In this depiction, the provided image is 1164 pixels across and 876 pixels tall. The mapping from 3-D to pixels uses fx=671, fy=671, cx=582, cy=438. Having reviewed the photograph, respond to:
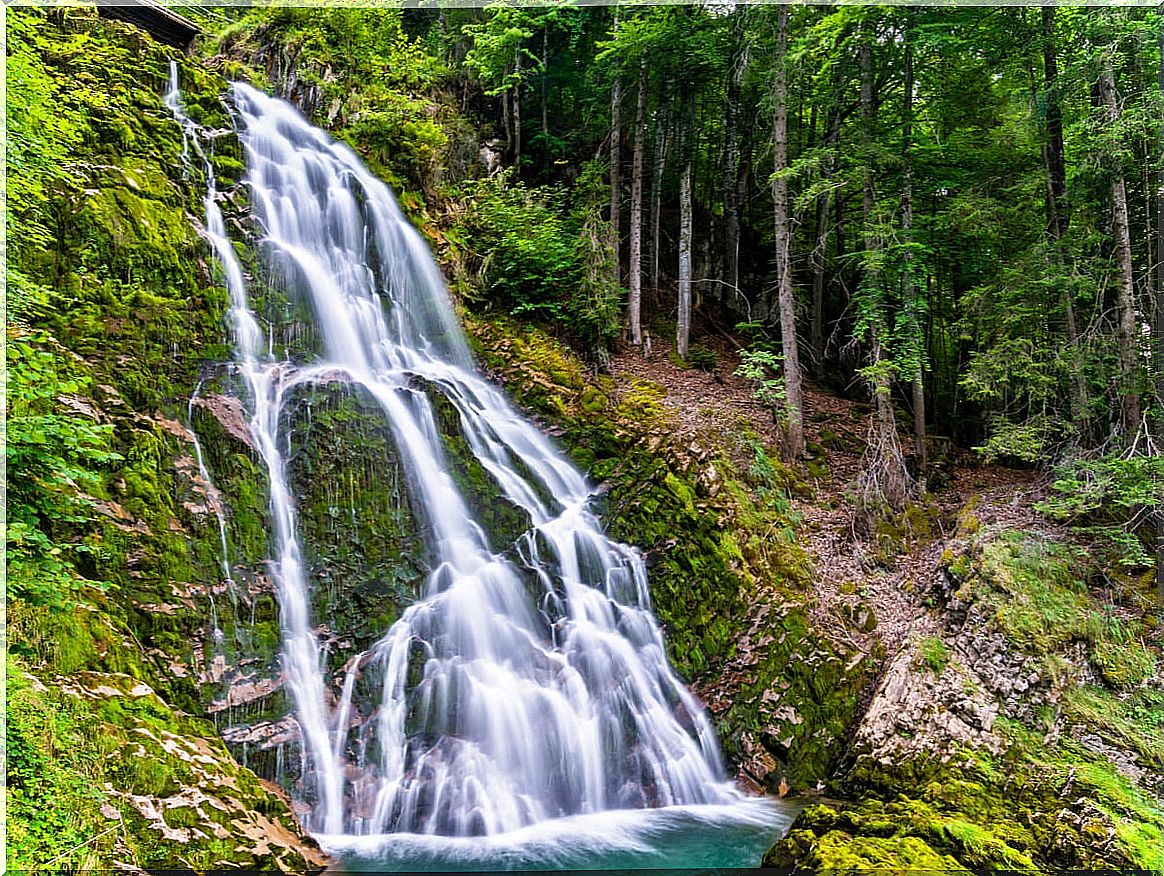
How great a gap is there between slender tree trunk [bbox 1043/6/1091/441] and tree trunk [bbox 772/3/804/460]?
3.82 metres

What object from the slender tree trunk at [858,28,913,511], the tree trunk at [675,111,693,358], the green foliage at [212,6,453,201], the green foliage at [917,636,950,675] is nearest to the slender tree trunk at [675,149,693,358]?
the tree trunk at [675,111,693,358]

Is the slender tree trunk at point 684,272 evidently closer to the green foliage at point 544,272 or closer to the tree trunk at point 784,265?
the green foliage at point 544,272

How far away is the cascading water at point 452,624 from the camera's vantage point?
689 cm

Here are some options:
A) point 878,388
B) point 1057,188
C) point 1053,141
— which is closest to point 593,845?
point 878,388

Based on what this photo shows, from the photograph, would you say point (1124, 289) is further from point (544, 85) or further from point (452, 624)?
point (544, 85)

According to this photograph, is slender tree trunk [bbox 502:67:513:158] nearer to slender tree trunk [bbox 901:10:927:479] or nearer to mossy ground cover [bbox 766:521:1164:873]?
slender tree trunk [bbox 901:10:927:479]

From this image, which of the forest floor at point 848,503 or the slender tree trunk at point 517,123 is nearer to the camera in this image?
the forest floor at point 848,503

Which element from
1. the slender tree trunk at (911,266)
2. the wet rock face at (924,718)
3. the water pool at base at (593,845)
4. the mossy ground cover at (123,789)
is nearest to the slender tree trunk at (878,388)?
the slender tree trunk at (911,266)

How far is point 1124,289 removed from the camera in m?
8.61

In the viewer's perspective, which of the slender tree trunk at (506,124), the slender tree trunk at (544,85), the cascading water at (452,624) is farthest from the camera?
the slender tree trunk at (544,85)

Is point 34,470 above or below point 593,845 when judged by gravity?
above

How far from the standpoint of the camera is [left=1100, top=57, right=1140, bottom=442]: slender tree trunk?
27.9 ft

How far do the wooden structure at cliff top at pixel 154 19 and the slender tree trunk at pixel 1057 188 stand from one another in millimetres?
14480

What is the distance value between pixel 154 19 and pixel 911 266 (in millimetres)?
13877
